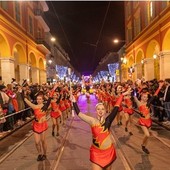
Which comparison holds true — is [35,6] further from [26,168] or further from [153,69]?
[26,168]

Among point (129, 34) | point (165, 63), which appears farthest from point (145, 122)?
point (129, 34)

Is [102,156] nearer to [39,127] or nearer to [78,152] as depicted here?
[39,127]

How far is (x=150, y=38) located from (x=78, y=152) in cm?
2019

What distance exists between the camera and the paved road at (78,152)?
25.6 feet

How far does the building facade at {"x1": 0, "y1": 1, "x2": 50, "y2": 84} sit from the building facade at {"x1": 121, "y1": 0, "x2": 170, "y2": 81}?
10.6m

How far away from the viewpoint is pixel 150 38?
90.8ft

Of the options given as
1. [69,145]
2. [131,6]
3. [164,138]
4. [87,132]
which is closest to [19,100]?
[87,132]

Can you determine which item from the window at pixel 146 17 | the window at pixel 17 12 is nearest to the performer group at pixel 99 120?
the window at pixel 17 12

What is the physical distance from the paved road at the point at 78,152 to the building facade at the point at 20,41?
9764mm

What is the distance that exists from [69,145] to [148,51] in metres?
21.0

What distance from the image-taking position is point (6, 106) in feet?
44.7

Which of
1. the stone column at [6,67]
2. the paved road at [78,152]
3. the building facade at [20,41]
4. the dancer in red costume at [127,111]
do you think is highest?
the building facade at [20,41]

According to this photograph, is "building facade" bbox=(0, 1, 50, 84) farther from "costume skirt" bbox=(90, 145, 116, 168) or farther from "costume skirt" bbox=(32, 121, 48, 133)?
"costume skirt" bbox=(90, 145, 116, 168)

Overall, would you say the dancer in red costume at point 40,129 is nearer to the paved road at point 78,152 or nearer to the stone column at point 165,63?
the paved road at point 78,152
